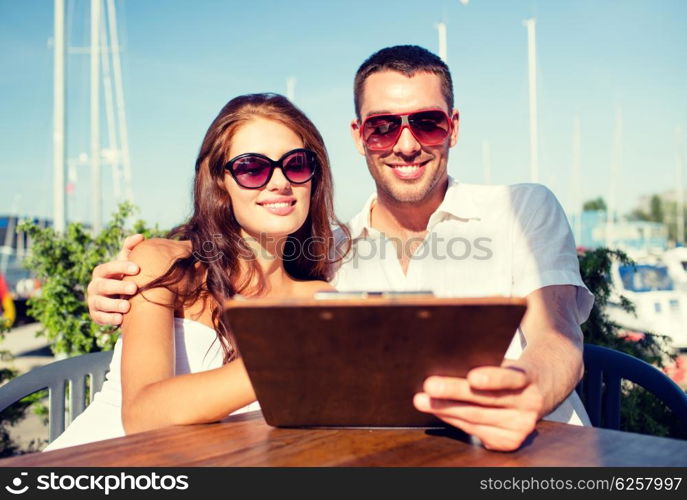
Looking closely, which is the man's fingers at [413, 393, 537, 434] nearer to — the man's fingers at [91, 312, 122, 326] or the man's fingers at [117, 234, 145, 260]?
the man's fingers at [91, 312, 122, 326]

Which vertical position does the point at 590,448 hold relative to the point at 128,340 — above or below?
below

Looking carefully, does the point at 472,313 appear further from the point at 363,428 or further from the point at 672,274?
the point at 672,274

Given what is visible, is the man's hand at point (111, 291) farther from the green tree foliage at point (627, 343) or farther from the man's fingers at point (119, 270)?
the green tree foliage at point (627, 343)

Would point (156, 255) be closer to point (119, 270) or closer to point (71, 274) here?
point (119, 270)

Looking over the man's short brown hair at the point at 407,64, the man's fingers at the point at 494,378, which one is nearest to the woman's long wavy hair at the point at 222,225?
the man's short brown hair at the point at 407,64

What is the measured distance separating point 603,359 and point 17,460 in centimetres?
215

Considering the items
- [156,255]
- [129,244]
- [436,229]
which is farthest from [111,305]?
[436,229]

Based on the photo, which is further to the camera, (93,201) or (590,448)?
(93,201)

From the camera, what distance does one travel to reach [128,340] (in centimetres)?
175

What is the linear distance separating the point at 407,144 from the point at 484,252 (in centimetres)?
63

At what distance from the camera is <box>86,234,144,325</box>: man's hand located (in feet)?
6.11

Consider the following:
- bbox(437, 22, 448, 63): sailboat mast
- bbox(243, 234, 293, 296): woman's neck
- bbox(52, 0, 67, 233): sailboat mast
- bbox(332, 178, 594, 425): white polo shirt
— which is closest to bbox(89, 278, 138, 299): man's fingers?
bbox(243, 234, 293, 296): woman's neck

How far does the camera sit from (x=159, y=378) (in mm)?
1648
